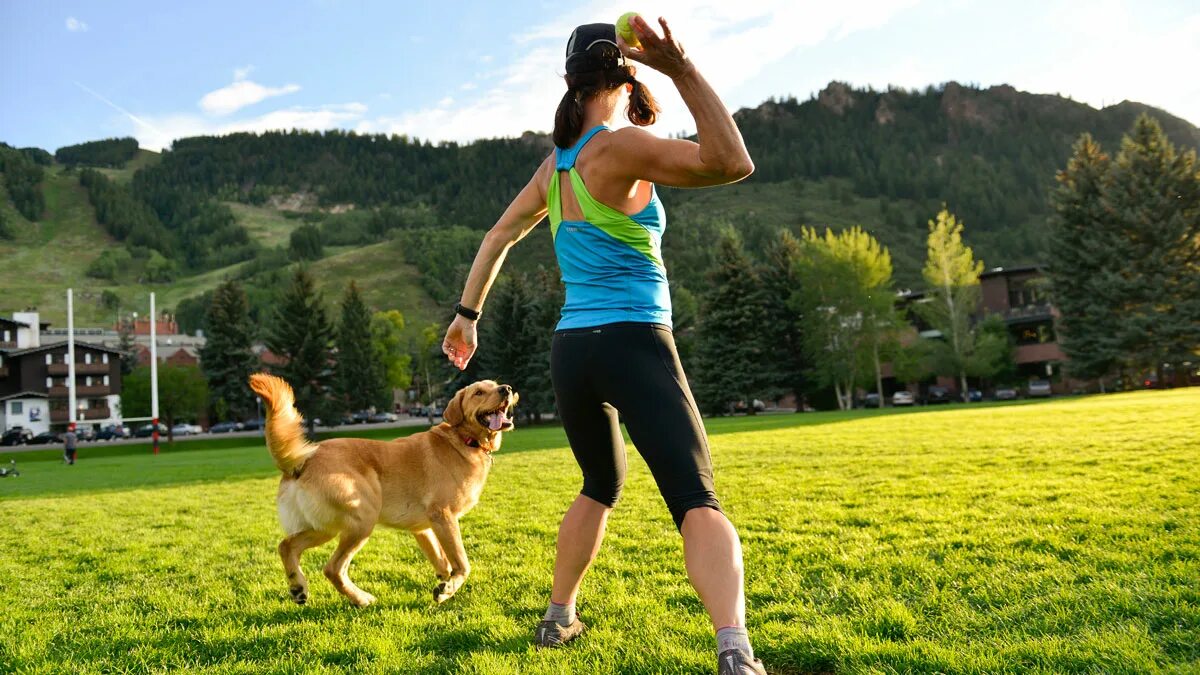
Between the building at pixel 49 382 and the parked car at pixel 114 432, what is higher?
the building at pixel 49 382

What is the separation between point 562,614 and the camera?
3.63 meters

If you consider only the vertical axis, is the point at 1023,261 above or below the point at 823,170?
Answer: below

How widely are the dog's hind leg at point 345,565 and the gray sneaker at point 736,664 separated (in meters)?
2.68

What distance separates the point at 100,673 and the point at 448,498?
1.96 metres

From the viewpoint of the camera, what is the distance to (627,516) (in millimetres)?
7375

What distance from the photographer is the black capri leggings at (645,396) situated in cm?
289

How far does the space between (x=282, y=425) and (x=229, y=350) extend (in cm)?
5718

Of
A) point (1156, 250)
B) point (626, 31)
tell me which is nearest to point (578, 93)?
point (626, 31)

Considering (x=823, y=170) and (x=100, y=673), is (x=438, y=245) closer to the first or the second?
(x=823, y=170)

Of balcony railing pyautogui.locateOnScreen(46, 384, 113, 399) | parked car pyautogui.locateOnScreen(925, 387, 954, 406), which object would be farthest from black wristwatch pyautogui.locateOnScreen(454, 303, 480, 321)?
balcony railing pyautogui.locateOnScreen(46, 384, 113, 399)

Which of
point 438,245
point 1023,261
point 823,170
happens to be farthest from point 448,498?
point 823,170

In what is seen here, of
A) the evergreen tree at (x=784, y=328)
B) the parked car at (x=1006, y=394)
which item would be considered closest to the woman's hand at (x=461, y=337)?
the evergreen tree at (x=784, y=328)

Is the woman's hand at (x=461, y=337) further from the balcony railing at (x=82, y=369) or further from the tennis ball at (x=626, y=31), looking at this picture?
the balcony railing at (x=82, y=369)

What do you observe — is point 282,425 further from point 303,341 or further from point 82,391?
point 82,391
